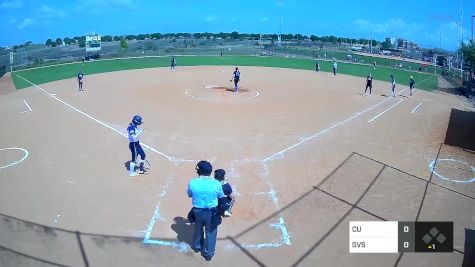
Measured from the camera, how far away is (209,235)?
290 inches

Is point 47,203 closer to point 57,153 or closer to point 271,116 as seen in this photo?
point 57,153

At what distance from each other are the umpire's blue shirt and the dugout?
13487 millimetres

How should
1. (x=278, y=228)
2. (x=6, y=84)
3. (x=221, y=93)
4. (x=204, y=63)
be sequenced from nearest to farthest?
1. (x=278, y=228)
2. (x=221, y=93)
3. (x=6, y=84)
4. (x=204, y=63)

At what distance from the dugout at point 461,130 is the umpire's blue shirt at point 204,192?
1349cm

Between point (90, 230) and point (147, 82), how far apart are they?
26.9 metres

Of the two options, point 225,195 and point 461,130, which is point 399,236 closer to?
point 225,195

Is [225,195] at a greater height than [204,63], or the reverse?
[204,63]

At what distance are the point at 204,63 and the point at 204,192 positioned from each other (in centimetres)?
4576

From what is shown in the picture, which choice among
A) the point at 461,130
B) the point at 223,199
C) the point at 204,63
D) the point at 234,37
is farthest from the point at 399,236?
the point at 234,37

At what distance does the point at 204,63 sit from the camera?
2013 inches

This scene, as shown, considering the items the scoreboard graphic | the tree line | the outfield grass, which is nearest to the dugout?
the scoreboard graphic

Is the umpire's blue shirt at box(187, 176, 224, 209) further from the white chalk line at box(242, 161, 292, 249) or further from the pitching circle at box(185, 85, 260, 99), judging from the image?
the pitching circle at box(185, 85, 260, 99)

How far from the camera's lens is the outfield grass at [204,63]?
37219 millimetres

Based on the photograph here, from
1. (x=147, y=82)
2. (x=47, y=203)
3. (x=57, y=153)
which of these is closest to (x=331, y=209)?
(x=47, y=203)
